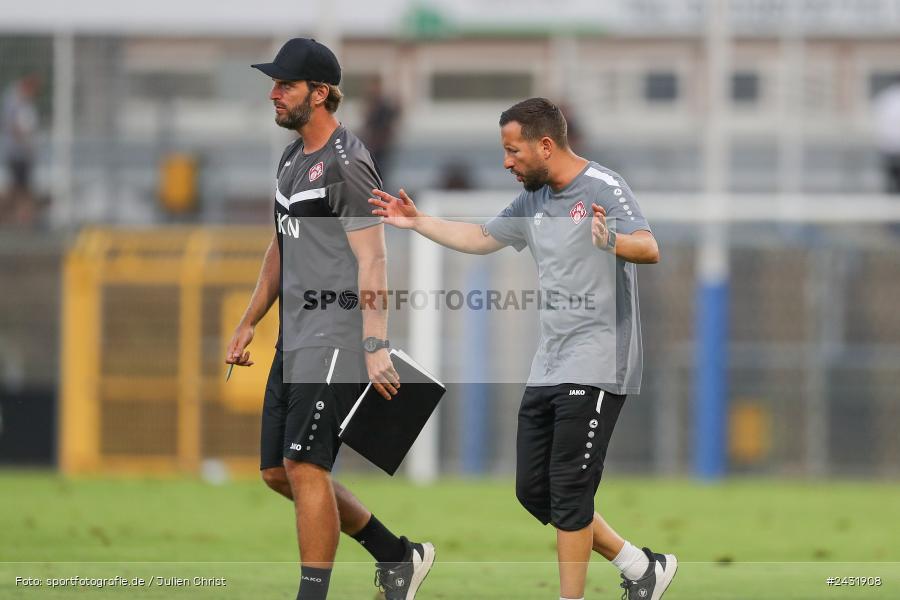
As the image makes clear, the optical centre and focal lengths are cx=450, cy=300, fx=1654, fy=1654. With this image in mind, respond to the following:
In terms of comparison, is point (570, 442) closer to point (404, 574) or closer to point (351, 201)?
point (404, 574)

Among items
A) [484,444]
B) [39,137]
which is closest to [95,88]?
[39,137]

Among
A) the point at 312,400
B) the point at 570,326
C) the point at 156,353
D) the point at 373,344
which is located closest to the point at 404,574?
the point at 312,400

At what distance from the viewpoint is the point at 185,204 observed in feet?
63.4

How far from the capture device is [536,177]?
6.88 metres

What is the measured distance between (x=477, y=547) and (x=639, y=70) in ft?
54.6

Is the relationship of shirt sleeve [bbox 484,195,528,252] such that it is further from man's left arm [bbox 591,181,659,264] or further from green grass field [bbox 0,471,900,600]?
green grass field [bbox 0,471,900,600]

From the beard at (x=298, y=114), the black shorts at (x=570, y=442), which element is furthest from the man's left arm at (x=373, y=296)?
the black shorts at (x=570, y=442)

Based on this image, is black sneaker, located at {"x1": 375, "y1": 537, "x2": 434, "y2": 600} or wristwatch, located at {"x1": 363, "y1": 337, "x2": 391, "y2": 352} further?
black sneaker, located at {"x1": 375, "y1": 537, "x2": 434, "y2": 600}

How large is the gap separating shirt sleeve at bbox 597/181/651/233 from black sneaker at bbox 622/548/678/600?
1.51 meters

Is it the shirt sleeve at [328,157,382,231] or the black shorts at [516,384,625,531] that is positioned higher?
the shirt sleeve at [328,157,382,231]

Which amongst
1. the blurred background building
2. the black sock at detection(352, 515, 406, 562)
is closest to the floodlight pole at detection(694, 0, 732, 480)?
the blurred background building

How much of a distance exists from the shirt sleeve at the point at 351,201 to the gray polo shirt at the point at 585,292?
2.36ft

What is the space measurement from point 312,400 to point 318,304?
414 millimetres

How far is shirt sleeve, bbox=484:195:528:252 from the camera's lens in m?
7.15
